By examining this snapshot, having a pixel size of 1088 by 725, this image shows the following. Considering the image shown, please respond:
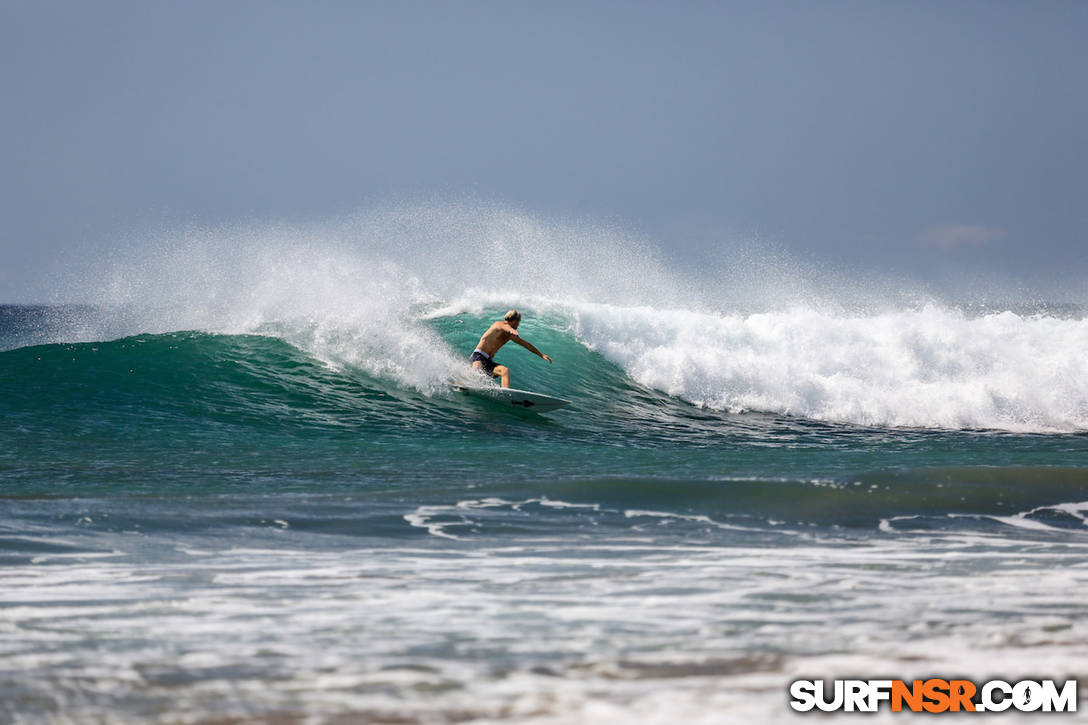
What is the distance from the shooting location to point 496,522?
6.48 meters

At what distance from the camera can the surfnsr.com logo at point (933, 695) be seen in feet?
10.4

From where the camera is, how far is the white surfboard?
12281 mm

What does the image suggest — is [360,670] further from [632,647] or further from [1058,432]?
[1058,432]

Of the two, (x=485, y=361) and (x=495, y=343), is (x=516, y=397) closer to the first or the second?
(x=485, y=361)

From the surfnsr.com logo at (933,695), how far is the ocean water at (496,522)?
109 millimetres

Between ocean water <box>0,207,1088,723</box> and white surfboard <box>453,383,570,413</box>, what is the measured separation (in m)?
0.18

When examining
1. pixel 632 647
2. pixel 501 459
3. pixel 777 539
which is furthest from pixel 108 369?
pixel 632 647

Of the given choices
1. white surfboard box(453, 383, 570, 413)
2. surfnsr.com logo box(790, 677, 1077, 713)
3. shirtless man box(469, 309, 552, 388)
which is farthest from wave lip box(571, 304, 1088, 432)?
surfnsr.com logo box(790, 677, 1077, 713)

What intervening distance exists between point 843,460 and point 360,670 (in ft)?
23.8

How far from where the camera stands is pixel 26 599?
14.7ft

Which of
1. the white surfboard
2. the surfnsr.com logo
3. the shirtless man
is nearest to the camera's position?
the surfnsr.com logo

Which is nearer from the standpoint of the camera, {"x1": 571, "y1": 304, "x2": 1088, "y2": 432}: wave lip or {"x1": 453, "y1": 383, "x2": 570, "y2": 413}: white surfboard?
{"x1": 453, "y1": 383, "x2": 570, "y2": 413}: white surfboard

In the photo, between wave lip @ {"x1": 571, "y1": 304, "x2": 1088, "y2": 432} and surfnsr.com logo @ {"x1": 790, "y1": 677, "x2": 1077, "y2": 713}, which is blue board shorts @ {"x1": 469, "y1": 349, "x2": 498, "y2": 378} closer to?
wave lip @ {"x1": 571, "y1": 304, "x2": 1088, "y2": 432}

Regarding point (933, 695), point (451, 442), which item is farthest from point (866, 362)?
point (933, 695)
